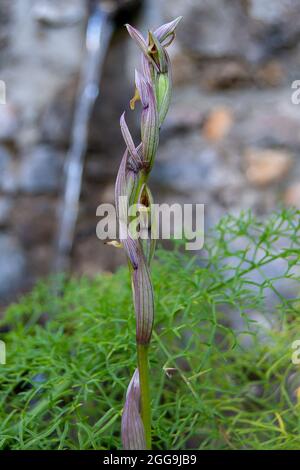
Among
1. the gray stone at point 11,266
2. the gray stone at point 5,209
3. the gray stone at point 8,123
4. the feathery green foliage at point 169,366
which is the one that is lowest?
the feathery green foliage at point 169,366

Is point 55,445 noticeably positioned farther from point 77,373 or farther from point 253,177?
point 253,177

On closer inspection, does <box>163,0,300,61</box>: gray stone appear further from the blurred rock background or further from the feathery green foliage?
the feathery green foliage

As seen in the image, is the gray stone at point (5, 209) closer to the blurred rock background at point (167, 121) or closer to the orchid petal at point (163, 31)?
the blurred rock background at point (167, 121)

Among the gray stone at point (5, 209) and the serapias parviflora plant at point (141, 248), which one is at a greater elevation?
the gray stone at point (5, 209)

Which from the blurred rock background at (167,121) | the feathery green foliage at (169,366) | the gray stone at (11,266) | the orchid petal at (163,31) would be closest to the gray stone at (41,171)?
the blurred rock background at (167,121)

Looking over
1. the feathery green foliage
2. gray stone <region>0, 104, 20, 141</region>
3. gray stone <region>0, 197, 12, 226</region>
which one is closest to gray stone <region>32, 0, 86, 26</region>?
gray stone <region>0, 104, 20, 141</region>

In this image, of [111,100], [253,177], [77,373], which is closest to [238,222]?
[77,373]

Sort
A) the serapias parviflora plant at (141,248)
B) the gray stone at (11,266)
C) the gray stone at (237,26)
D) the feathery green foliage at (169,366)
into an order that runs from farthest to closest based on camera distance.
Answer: the gray stone at (11,266)
the gray stone at (237,26)
the feathery green foliage at (169,366)
the serapias parviflora plant at (141,248)

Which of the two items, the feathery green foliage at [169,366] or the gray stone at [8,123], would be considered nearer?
the feathery green foliage at [169,366]
